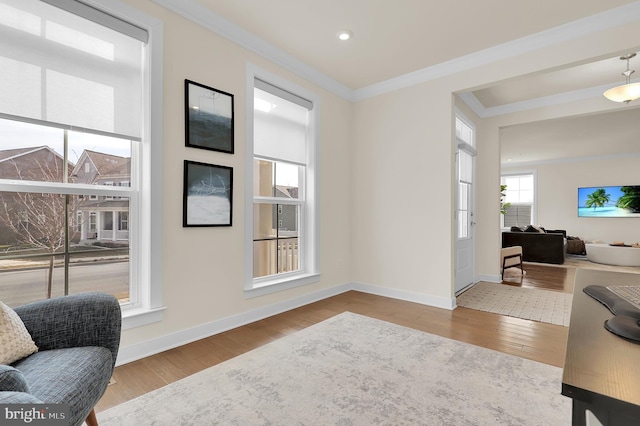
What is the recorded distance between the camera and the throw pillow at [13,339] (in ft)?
3.86

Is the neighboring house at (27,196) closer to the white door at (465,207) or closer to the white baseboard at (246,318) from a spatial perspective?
the white baseboard at (246,318)

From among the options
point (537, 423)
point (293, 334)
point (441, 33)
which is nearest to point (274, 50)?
point (441, 33)

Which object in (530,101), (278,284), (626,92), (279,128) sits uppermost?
(530,101)

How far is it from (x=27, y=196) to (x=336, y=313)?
2.81 metres

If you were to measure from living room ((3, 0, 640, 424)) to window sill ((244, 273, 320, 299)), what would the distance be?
74 mm

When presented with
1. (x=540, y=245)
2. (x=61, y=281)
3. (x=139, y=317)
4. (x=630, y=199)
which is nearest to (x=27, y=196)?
(x=61, y=281)

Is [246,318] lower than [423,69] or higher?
lower

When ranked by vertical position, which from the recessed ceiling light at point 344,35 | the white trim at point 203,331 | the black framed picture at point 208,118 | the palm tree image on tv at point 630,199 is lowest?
the white trim at point 203,331

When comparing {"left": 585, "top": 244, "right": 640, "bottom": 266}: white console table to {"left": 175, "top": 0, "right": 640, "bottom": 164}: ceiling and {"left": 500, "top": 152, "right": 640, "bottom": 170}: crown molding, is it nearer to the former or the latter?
{"left": 500, "top": 152, "right": 640, "bottom": 170}: crown molding

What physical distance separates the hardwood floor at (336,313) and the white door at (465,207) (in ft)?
3.39

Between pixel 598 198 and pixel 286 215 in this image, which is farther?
pixel 598 198

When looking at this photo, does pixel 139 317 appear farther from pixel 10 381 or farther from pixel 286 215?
pixel 286 215

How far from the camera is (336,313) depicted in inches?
134

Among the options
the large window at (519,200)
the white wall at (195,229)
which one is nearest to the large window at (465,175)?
the white wall at (195,229)
